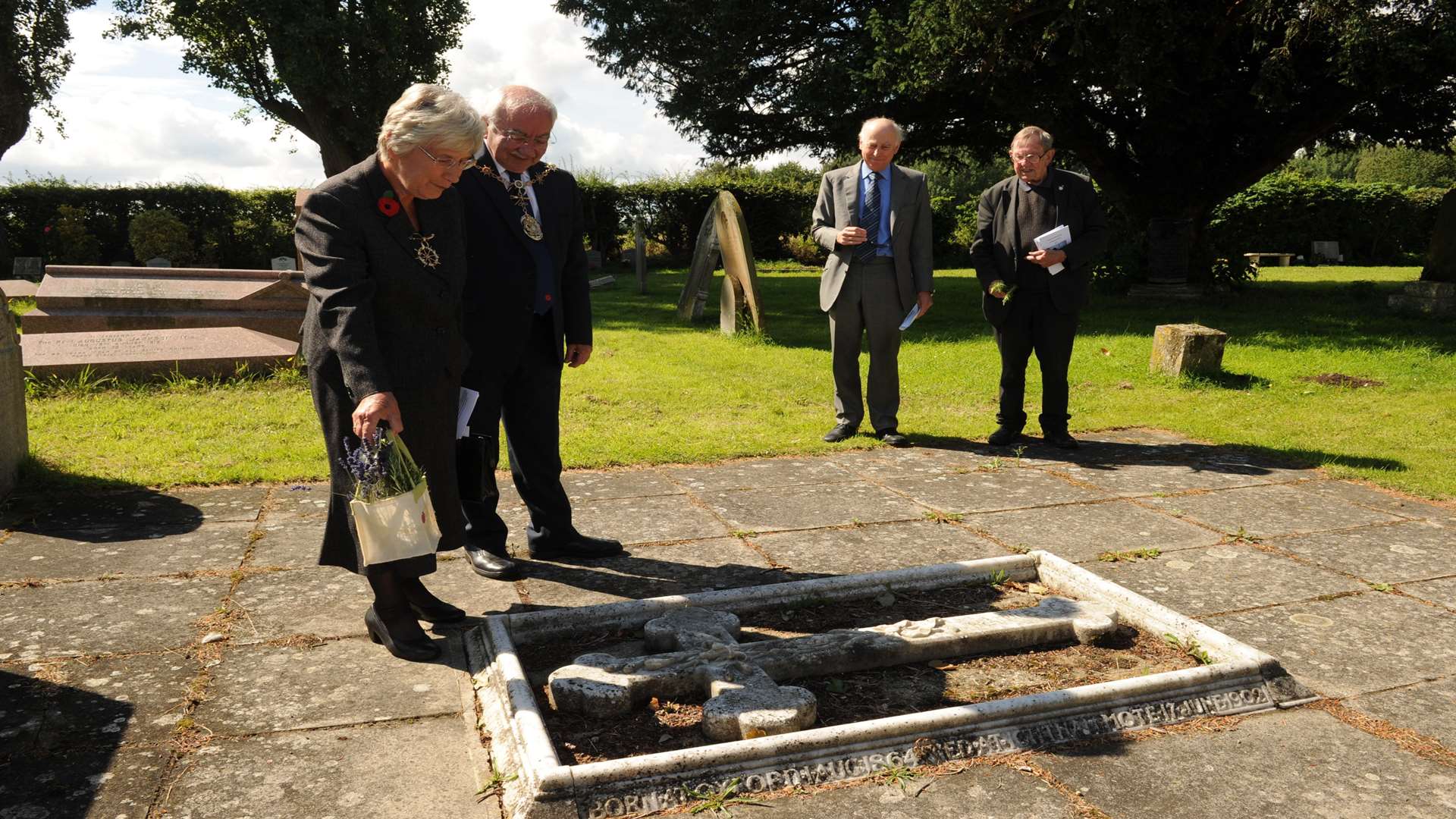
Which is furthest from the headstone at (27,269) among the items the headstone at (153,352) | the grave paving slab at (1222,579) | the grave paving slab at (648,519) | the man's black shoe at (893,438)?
the grave paving slab at (1222,579)

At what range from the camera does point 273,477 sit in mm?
6391

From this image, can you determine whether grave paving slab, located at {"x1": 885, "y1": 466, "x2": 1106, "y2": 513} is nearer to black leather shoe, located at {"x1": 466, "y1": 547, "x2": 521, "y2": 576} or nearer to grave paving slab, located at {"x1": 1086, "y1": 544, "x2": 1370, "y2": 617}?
grave paving slab, located at {"x1": 1086, "y1": 544, "x2": 1370, "y2": 617}

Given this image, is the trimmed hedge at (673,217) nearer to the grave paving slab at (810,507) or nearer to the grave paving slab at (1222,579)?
the grave paving slab at (810,507)

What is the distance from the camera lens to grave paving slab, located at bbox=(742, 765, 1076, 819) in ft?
9.18

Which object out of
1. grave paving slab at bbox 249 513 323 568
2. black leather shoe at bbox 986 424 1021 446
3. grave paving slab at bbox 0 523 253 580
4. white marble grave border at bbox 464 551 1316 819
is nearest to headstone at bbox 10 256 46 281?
grave paving slab at bbox 0 523 253 580

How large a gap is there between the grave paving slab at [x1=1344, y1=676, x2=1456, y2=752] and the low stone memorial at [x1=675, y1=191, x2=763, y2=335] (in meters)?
9.86

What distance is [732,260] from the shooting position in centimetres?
1348

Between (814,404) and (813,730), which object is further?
(814,404)

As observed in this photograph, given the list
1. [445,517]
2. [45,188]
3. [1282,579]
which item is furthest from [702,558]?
[45,188]

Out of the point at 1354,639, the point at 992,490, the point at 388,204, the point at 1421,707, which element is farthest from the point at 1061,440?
the point at 388,204

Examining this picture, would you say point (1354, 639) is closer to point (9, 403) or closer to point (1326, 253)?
point (9, 403)

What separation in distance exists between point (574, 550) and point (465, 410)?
1050 mm

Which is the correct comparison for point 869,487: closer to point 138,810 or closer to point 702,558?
point 702,558

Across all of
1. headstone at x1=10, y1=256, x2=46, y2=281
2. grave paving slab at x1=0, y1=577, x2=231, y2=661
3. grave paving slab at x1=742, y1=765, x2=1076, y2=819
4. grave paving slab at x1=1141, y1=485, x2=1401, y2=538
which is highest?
headstone at x1=10, y1=256, x2=46, y2=281
